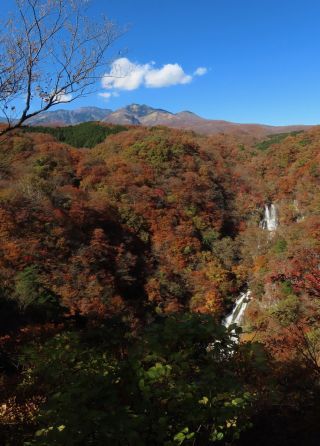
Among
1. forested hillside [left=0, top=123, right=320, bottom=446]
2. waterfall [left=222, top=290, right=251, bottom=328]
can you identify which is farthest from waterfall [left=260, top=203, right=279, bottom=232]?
waterfall [left=222, top=290, right=251, bottom=328]

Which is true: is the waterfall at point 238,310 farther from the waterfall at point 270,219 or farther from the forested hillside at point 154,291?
the waterfall at point 270,219

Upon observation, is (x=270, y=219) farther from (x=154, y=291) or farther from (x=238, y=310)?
(x=154, y=291)

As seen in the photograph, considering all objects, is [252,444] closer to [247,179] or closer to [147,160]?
[147,160]

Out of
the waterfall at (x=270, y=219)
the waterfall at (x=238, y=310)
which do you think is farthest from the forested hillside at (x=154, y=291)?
the waterfall at (x=238, y=310)

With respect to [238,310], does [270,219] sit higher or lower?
higher

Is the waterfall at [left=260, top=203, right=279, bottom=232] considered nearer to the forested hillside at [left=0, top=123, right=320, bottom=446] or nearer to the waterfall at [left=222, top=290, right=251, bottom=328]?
the forested hillside at [left=0, top=123, right=320, bottom=446]

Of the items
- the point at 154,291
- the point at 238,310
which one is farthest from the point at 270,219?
the point at 154,291
